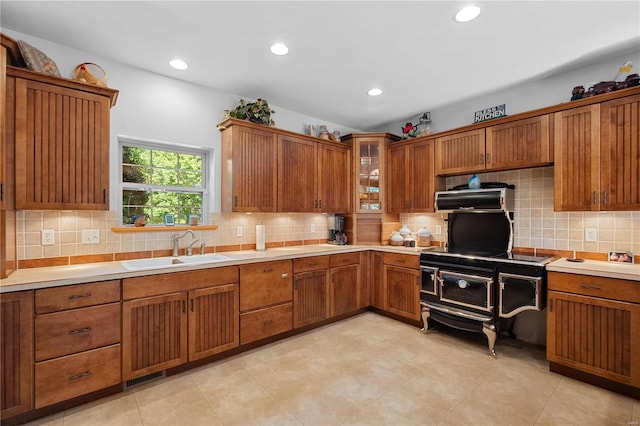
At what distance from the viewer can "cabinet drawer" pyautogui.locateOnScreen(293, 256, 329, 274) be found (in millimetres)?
3176

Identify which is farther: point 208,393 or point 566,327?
point 566,327

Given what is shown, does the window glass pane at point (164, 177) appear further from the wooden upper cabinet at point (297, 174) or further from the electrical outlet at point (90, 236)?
the wooden upper cabinet at point (297, 174)

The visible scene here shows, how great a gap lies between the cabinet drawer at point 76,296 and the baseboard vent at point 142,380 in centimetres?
67

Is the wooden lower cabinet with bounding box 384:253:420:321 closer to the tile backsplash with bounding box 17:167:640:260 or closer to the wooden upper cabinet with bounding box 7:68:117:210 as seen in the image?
the tile backsplash with bounding box 17:167:640:260

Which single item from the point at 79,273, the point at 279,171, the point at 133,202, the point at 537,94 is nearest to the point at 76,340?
the point at 79,273

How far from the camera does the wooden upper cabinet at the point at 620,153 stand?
2.30m

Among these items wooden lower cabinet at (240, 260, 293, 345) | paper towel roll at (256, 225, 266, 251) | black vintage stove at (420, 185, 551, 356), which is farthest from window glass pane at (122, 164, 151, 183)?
black vintage stove at (420, 185, 551, 356)

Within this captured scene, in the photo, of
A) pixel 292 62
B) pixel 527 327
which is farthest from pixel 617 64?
pixel 292 62

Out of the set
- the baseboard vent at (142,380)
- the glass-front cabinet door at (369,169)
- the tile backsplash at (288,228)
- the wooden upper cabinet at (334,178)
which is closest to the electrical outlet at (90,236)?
the tile backsplash at (288,228)

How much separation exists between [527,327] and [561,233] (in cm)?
102

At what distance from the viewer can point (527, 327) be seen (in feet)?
9.93

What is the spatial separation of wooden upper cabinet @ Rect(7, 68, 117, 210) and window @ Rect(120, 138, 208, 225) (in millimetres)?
470

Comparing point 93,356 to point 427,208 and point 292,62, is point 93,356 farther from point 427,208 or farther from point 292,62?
point 427,208

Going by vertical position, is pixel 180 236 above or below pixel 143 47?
below
